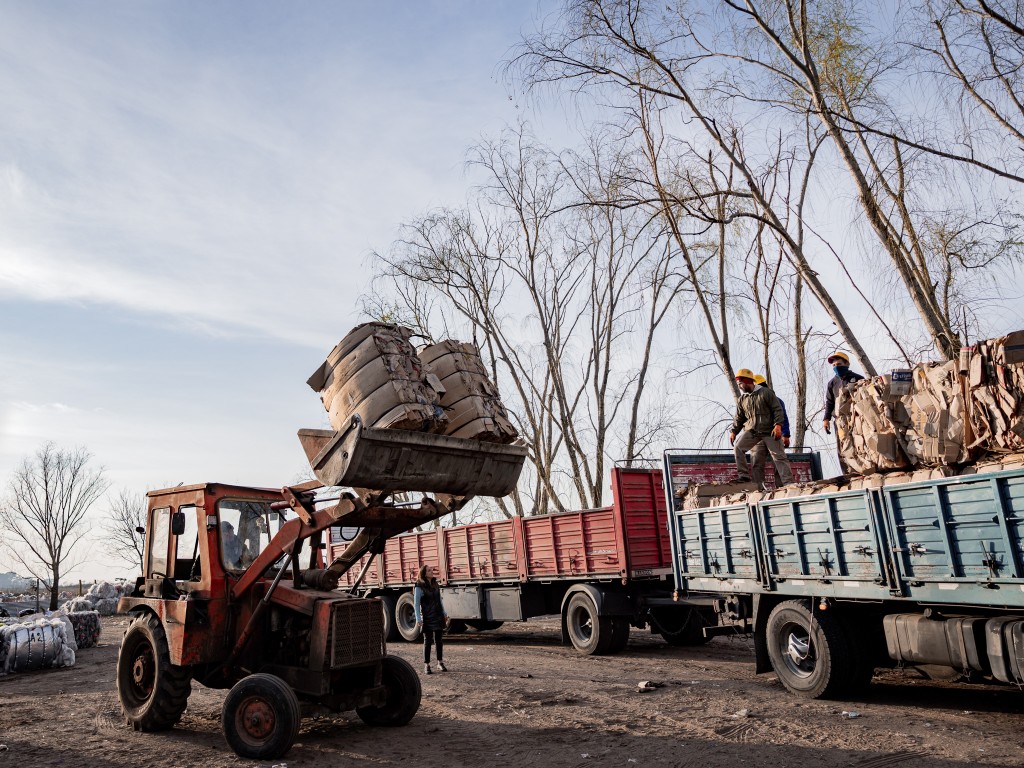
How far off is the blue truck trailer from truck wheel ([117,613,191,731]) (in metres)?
6.02

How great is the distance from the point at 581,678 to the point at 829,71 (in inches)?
384

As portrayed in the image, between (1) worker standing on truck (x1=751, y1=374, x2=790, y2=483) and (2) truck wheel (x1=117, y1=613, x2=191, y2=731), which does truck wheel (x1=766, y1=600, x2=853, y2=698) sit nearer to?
(1) worker standing on truck (x1=751, y1=374, x2=790, y2=483)

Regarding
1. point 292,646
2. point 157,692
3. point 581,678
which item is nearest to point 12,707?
point 157,692

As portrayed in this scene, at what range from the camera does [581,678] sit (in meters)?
10.1

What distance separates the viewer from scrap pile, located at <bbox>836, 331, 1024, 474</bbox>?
617cm

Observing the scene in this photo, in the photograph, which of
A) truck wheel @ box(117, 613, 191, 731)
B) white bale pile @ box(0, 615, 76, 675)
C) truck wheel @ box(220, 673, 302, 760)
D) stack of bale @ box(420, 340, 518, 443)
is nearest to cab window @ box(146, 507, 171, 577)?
truck wheel @ box(117, 613, 191, 731)

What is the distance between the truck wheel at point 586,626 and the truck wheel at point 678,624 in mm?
887

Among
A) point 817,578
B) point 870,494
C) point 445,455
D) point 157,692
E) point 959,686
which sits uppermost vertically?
point 445,455

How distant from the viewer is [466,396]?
669 cm

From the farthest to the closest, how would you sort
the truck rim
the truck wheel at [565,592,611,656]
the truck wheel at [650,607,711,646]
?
the truck wheel at [650,607,711,646], the truck wheel at [565,592,611,656], the truck rim

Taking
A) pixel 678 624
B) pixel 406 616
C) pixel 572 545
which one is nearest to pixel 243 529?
pixel 572 545

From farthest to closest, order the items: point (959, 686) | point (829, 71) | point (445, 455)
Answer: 1. point (829, 71)
2. point (959, 686)
3. point (445, 455)

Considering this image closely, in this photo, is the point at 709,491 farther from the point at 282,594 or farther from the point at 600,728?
the point at 282,594

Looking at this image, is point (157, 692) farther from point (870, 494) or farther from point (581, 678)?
point (870, 494)
